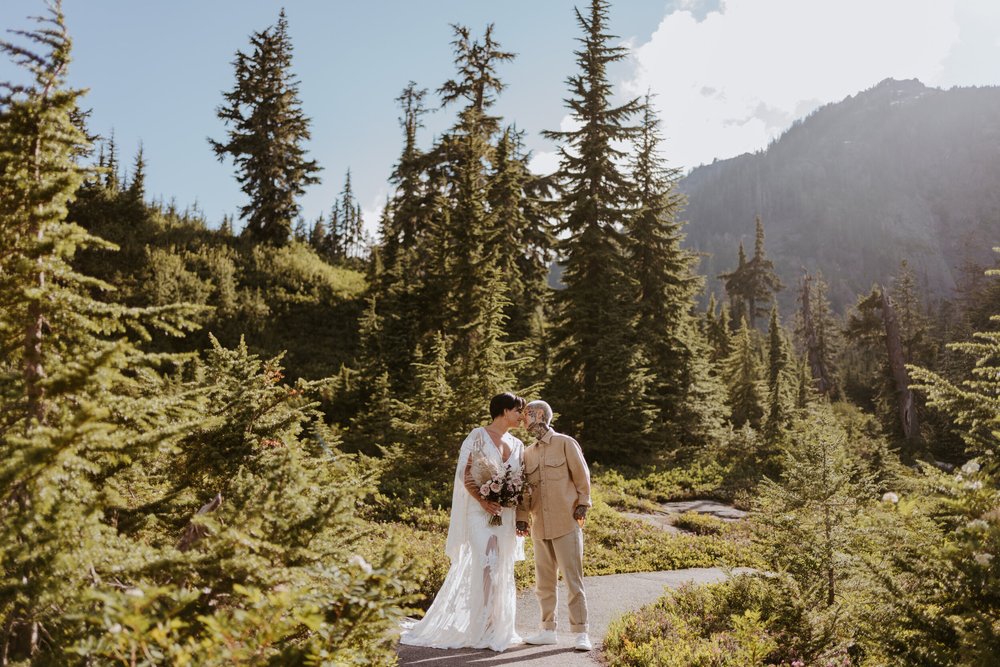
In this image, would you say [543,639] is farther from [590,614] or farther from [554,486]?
[590,614]

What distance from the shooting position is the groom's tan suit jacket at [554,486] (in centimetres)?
675

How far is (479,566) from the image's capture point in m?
6.61

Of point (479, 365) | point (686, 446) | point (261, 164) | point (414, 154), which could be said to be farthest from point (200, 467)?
point (414, 154)

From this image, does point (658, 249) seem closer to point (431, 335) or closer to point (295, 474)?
point (431, 335)

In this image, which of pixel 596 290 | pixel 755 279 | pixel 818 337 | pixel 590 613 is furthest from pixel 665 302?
pixel 818 337

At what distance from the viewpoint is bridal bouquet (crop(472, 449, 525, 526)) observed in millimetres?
6684

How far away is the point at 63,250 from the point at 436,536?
855 cm

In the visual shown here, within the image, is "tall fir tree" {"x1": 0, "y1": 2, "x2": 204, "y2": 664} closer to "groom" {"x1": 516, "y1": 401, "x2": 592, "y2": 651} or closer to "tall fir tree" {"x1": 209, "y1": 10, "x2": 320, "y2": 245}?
"groom" {"x1": 516, "y1": 401, "x2": 592, "y2": 651}

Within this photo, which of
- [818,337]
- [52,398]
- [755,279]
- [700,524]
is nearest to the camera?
[52,398]

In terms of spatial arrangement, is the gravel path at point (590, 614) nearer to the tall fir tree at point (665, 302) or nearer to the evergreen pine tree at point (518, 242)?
the tall fir tree at point (665, 302)

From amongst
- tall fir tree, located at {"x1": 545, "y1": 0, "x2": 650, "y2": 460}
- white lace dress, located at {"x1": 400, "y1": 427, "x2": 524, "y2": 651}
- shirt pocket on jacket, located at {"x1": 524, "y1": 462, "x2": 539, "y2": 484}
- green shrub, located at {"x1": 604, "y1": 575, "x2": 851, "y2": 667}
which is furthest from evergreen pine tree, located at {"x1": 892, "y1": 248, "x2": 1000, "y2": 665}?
tall fir tree, located at {"x1": 545, "y1": 0, "x2": 650, "y2": 460}

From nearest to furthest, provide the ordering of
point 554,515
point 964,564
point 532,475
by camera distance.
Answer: point 964,564, point 554,515, point 532,475

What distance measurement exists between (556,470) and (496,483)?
2.41 feet

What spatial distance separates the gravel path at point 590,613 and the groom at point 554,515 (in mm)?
327
